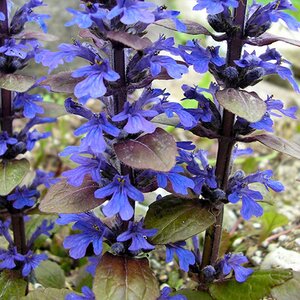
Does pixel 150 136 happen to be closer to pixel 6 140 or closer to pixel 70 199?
pixel 70 199

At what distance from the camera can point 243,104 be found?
1825 millimetres

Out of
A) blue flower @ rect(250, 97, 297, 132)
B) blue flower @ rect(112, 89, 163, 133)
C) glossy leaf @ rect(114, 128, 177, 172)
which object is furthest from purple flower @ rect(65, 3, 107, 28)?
blue flower @ rect(250, 97, 297, 132)

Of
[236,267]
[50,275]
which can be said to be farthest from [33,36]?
[236,267]

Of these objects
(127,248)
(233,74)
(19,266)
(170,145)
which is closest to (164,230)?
(127,248)

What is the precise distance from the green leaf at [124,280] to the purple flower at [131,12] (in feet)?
2.80

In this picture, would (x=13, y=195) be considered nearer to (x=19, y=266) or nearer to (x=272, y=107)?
(x=19, y=266)

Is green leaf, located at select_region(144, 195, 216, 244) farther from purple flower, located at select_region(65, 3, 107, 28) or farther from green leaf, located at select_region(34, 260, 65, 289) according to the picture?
green leaf, located at select_region(34, 260, 65, 289)

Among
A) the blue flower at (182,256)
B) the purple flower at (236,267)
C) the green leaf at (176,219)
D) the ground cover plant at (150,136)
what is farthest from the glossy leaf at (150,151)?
the purple flower at (236,267)

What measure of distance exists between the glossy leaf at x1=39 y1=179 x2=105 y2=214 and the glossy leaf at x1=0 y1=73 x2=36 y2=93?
44cm

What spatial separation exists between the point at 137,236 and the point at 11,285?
84 cm

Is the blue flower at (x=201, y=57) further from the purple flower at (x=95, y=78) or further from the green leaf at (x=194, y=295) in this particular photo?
the green leaf at (x=194, y=295)

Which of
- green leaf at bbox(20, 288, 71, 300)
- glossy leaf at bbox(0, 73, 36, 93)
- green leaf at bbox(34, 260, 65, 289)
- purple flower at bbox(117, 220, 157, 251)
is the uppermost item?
glossy leaf at bbox(0, 73, 36, 93)

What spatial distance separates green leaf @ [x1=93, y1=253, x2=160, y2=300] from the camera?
1855mm

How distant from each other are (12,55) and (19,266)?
3.25ft
